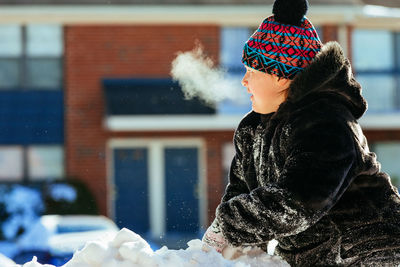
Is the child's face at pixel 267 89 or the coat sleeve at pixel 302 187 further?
the child's face at pixel 267 89

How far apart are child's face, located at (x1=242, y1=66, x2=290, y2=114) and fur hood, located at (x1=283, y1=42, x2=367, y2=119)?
11cm

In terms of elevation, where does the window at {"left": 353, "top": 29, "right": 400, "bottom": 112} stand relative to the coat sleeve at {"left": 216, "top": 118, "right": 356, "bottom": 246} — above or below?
below

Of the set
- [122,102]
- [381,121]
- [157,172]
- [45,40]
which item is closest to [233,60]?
[122,102]

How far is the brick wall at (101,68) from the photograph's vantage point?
20391 millimetres

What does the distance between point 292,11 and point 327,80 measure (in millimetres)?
290

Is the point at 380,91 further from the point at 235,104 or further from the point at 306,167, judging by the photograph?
the point at 306,167

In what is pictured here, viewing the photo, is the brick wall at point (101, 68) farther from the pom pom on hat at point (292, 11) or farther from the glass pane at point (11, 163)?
the pom pom on hat at point (292, 11)

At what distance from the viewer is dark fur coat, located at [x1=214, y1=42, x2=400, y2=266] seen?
2686mm

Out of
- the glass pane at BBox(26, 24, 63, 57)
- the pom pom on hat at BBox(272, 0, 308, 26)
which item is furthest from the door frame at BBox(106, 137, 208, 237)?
the pom pom on hat at BBox(272, 0, 308, 26)

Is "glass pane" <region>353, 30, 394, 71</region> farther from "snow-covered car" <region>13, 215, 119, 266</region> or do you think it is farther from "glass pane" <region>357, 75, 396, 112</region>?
"snow-covered car" <region>13, 215, 119, 266</region>

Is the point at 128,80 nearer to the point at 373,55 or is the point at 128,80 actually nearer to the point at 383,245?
the point at 373,55

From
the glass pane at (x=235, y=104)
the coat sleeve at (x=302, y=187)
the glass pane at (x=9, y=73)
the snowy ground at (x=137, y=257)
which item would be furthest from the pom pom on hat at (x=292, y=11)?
the glass pane at (x=9, y=73)

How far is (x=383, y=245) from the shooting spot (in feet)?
9.61

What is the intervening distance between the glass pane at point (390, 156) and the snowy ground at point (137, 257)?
1972 centimetres
